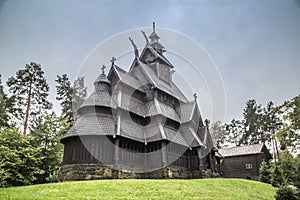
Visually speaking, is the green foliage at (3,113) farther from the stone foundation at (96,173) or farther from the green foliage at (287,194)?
the green foliage at (287,194)

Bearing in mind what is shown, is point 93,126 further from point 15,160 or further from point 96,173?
point 15,160

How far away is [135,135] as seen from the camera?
69.2 feet

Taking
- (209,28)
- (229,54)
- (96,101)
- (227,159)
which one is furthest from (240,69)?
(227,159)

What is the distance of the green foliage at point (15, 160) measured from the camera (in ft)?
55.3

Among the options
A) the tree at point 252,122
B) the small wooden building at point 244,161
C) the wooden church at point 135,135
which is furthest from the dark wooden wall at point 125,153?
the tree at point 252,122

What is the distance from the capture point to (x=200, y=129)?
1033 inches

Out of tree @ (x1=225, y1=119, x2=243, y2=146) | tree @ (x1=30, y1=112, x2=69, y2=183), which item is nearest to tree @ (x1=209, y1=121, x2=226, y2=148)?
tree @ (x1=225, y1=119, x2=243, y2=146)

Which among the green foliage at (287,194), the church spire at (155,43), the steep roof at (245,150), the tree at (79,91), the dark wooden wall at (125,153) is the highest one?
the church spire at (155,43)

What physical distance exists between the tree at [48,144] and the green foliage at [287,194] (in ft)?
63.6

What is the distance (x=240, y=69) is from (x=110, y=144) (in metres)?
11.5

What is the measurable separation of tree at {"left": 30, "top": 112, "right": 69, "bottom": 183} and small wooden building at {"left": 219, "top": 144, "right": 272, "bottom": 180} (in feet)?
84.7

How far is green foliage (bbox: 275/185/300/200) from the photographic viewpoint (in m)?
13.5

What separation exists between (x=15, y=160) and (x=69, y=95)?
23.1 m

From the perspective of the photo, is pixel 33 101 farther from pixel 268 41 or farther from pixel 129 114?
pixel 268 41
